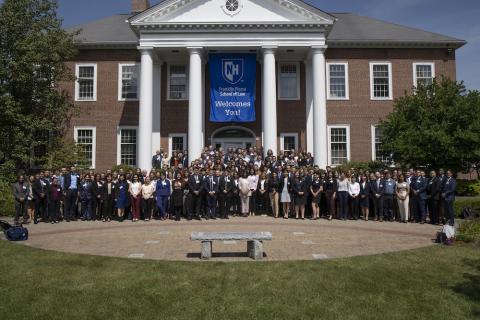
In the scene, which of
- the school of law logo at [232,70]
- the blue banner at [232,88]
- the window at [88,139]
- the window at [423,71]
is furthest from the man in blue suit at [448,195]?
the window at [88,139]

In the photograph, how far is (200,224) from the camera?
14.8 meters

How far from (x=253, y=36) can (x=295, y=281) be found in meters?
19.8

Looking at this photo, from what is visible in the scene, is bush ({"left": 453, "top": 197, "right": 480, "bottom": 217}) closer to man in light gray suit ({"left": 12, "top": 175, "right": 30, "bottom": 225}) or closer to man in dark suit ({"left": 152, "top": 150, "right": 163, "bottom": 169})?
man in dark suit ({"left": 152, "top": 150, "right": 163, "bottom": 169})

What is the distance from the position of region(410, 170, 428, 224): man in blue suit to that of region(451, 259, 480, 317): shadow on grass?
699cm

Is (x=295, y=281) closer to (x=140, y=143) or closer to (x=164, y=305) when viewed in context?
(x=164, y=305)

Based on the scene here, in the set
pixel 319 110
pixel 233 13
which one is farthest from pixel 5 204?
pixel 319 110

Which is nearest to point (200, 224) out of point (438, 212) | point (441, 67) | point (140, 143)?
point (438, 212)

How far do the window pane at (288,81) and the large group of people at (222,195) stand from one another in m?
12.0

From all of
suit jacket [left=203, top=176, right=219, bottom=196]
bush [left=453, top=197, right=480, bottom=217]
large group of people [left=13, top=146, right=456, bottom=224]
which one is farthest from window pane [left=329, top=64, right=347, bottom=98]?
suit jacket [left=203, top=176, right=219, bottom=196]

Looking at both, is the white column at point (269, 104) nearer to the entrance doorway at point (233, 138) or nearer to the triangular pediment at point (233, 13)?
the triangular pediment at point (233, 13)

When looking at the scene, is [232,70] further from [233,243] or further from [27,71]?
[233,243]

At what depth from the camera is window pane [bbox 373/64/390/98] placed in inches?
1124

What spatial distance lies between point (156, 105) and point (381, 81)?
14805 millimetres

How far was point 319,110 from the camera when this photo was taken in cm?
2491
